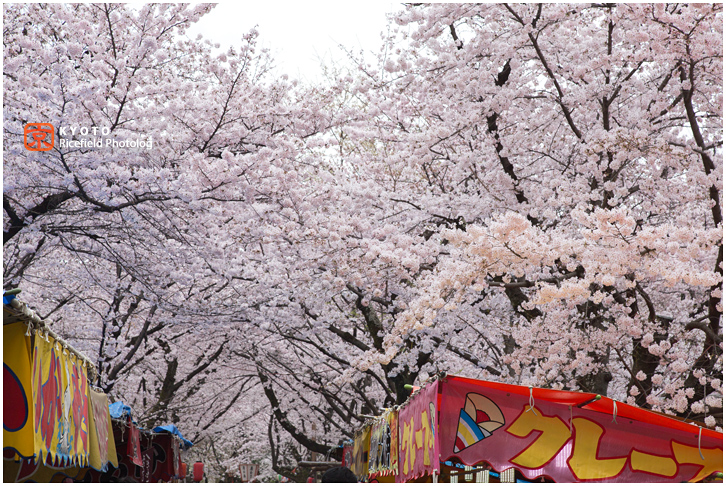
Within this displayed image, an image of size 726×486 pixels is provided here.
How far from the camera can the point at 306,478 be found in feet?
98.7

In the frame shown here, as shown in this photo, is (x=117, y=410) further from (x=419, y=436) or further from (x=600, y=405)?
(x=600, y=405)

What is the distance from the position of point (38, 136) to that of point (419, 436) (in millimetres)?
5530

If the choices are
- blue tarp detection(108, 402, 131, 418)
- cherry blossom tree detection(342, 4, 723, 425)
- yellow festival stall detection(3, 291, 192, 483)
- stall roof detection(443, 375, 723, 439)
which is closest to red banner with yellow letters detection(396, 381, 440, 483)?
stall roof detection(443, 375, 723, 439)

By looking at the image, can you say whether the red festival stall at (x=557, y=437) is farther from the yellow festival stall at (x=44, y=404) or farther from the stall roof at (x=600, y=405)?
the yellow festival stall at (x=44, y=404)

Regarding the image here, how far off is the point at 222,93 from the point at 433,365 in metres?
6.46

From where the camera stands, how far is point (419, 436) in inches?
235

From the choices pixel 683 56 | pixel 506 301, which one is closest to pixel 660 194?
pixel 683 56

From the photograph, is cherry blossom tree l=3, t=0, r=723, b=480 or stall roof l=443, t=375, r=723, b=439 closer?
stall roof l=443, t=375, r=723, b=439

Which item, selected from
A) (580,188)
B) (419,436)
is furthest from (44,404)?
(580,188)

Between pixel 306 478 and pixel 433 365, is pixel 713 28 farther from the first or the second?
pixel 306 478

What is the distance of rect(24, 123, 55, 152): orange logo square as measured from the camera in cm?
745

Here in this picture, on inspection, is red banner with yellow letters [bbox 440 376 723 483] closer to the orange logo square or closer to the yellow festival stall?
the yellow festival stall

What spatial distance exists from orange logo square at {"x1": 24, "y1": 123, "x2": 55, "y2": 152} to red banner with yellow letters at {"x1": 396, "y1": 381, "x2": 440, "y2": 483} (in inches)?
203

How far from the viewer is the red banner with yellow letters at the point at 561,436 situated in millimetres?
5105
